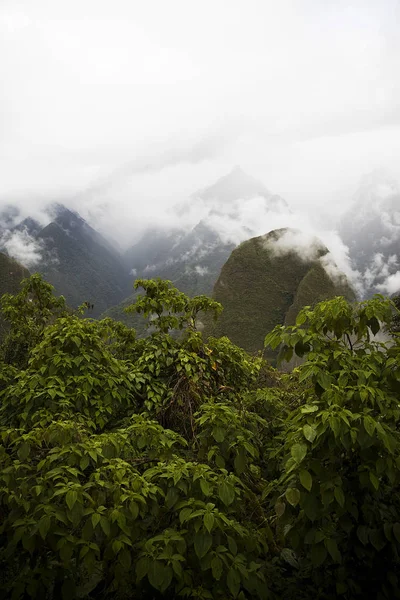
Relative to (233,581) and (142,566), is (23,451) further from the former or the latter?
(233,581)

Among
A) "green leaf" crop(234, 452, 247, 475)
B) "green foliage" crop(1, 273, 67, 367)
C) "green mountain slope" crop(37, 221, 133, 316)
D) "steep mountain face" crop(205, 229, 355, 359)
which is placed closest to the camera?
"green leaf" crop(234, 452, 247, 475)

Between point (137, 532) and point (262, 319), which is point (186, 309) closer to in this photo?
point (137, 532)

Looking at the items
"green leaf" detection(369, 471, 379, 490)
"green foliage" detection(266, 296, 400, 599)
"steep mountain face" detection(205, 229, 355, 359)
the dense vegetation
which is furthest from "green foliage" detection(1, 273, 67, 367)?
"steep mountain face" detection(205, 229, 355, 359)

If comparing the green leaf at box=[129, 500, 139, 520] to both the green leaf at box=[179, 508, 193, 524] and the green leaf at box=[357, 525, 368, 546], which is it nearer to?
the green leaf at box=[179, 508, 193, 524]

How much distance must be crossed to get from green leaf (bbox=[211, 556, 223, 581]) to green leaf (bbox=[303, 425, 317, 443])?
107 cm

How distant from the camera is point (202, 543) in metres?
2.70

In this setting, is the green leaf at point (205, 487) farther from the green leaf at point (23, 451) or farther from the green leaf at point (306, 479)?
the green leaf at point (23, 451)

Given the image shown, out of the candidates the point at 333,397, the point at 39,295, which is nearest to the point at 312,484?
the point at 333,397

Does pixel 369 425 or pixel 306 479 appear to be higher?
pixel 369 425

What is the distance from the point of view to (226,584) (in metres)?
2.75

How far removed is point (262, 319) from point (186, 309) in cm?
7870

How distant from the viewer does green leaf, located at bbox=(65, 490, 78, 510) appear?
2.74 m

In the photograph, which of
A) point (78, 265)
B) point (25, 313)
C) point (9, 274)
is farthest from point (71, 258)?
point (25, 313)

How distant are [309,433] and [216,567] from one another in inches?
45.5
